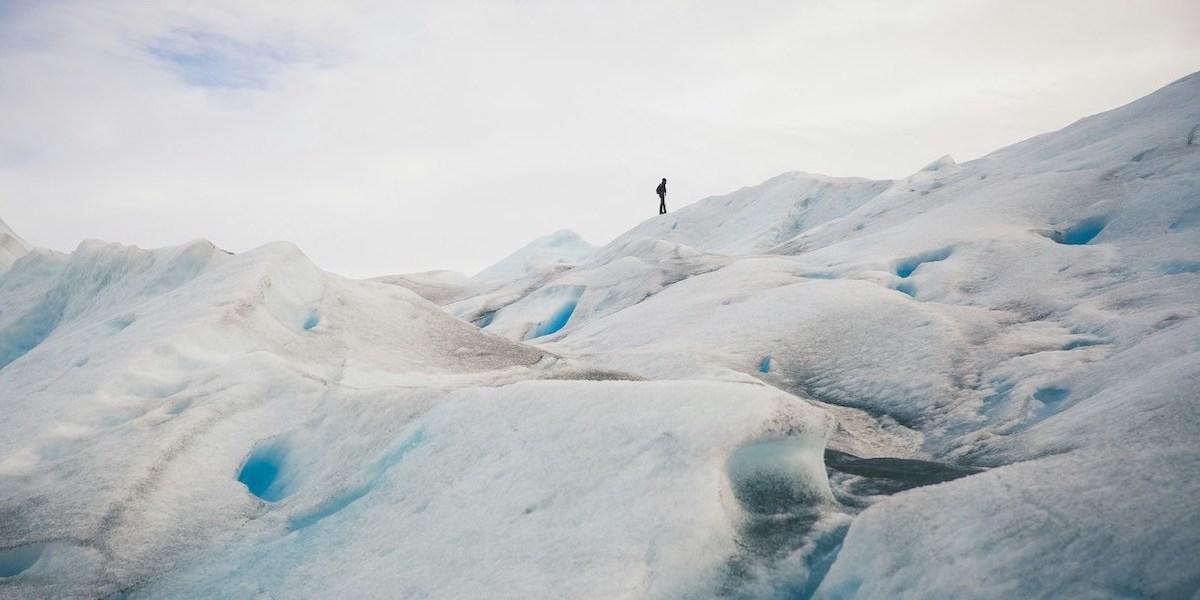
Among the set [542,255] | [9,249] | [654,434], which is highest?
[9,249]

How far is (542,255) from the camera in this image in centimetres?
4919

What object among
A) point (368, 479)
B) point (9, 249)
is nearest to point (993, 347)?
point (368, 479)

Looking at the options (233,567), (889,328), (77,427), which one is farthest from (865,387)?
(77,427)

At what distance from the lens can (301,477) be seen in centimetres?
564

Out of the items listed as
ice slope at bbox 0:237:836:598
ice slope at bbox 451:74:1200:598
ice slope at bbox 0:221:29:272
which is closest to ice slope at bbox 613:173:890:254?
ice slope at bbox 451:74:1200:598

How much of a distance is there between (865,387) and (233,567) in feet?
22.8

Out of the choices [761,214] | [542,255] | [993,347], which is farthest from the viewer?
[542,255]

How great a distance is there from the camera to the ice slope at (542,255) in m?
46.2

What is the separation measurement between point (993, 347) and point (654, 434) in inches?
Answer: 227

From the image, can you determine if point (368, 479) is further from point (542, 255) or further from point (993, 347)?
point (542, 255)

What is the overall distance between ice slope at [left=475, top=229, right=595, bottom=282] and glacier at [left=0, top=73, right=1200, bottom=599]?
111 ft

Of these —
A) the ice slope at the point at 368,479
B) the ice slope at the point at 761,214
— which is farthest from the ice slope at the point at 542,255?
the ice slope at the point at 368,479

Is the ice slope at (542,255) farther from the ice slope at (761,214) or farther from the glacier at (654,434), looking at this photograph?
the glacier at (654,434)

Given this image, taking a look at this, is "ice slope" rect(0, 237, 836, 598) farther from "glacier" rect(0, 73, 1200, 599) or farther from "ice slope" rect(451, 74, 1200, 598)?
"ice slope" rect(451, 74, 1200, 598)
